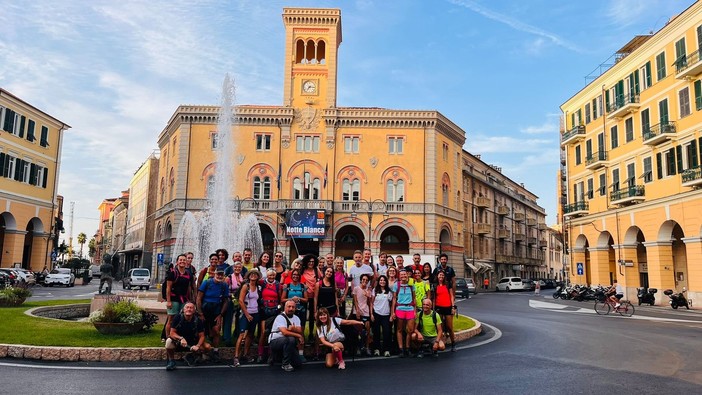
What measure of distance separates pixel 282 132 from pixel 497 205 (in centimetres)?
3361

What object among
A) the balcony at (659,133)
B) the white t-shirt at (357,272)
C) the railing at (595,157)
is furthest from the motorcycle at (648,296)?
the white t-shirt at (357,272)

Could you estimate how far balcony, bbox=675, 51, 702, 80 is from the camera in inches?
1041

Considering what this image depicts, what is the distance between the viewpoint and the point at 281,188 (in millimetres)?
45344

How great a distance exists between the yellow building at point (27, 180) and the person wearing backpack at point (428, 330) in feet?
127

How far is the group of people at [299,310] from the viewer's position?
31.9ft

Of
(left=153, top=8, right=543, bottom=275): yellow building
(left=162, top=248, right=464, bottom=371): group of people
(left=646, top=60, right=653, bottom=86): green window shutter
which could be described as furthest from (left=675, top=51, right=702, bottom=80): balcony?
(left=162, top=248, right=464, bottom=371): group of people

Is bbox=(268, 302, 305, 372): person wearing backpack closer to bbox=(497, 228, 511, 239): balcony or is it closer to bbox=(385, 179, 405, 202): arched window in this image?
bbox=(385, 179, 405, 202): arched window

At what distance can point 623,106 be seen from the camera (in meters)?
33.3

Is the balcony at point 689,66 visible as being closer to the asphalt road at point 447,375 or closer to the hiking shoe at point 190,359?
the asphalt road at point 447,375

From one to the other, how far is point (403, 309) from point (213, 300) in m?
3.95

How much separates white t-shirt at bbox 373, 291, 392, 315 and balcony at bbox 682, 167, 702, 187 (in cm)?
2237

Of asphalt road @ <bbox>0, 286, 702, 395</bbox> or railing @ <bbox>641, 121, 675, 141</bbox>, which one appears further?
railing @ <bbox>641, 121, 675, 141</bbox>

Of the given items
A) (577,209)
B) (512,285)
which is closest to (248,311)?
(577,209)

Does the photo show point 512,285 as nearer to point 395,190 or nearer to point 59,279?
point 395,190
